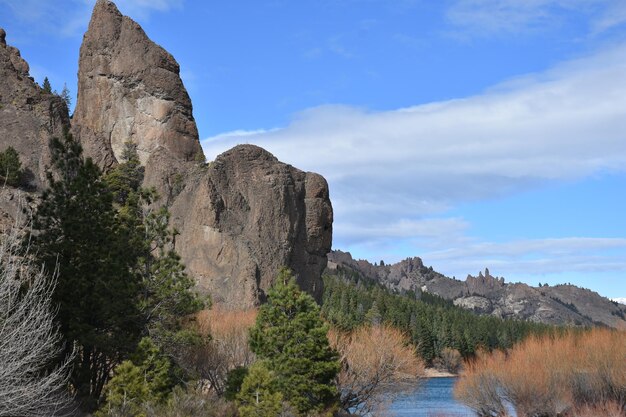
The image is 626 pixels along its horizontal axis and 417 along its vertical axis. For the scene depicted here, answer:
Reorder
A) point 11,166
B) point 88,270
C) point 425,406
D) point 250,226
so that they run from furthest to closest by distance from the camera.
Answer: point 250,226
point 425,406
point 11,166
point 88,270

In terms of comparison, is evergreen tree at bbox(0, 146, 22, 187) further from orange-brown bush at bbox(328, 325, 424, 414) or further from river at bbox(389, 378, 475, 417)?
river at bbox(389, 378, 475, 417)

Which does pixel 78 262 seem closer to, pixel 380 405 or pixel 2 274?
pixel 2 274

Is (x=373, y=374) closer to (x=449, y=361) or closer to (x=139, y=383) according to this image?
(x=139, y=383)

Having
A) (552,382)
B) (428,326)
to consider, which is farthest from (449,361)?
(552,382)

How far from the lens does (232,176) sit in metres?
68.8

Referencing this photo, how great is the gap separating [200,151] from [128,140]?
851 centimetres

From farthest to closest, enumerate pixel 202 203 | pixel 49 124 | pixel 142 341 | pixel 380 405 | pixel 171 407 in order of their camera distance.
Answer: pixel 202 203 → pixel 49 124 → pixel 380 405 → pixel 142 341 → pixel 171 407

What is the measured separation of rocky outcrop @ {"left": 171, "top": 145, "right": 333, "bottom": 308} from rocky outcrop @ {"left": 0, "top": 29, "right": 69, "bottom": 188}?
44.3 feet

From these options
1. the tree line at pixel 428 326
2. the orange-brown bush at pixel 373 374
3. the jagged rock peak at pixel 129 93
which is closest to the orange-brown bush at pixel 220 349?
the orange-brown bush at pixel 373 374

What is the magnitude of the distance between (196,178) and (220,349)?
30060 millimetres

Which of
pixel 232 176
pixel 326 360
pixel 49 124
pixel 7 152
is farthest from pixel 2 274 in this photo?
pixel 232 176

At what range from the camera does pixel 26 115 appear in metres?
59.4

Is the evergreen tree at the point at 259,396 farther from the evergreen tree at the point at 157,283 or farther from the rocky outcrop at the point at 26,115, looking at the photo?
the rocky outcrop at the point at 26,115

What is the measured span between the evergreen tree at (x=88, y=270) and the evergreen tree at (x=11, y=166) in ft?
65.2
